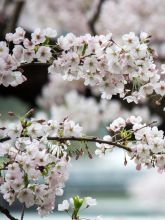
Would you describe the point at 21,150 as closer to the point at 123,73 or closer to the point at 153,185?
the point at 123,73

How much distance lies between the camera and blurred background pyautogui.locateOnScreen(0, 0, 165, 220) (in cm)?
303

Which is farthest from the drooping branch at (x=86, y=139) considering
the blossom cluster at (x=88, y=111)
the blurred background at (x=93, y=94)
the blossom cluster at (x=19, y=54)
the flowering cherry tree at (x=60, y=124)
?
the blossom cluster at (x=88, y=111)

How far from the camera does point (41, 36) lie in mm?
967

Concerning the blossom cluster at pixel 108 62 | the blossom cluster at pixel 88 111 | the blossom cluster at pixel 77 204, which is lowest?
the blossom cluster at pixel 77 204

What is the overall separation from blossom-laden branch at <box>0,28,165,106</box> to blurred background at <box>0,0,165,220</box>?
2.54 feet

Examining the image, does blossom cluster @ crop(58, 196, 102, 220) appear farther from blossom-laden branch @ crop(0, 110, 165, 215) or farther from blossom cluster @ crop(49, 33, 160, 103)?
blossom cluster @ crop(49, 33, 160, 103)

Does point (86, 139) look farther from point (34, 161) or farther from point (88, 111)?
point (88, 111)

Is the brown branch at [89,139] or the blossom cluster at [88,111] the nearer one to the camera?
the brown branch at [89,139]

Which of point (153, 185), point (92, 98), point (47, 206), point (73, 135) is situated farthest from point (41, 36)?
point (153, 185)

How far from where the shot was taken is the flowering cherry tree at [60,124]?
3.13 ft

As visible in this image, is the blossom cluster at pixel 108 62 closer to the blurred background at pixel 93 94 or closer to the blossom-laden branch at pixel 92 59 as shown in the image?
the blossom-laden branch at pixel 92 59

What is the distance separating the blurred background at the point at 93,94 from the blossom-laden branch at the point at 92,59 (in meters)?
0.77

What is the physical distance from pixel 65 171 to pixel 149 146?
156 mm

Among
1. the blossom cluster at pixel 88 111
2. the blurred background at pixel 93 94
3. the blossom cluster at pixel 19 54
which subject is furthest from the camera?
the blossom cluster at pixel 88 111
